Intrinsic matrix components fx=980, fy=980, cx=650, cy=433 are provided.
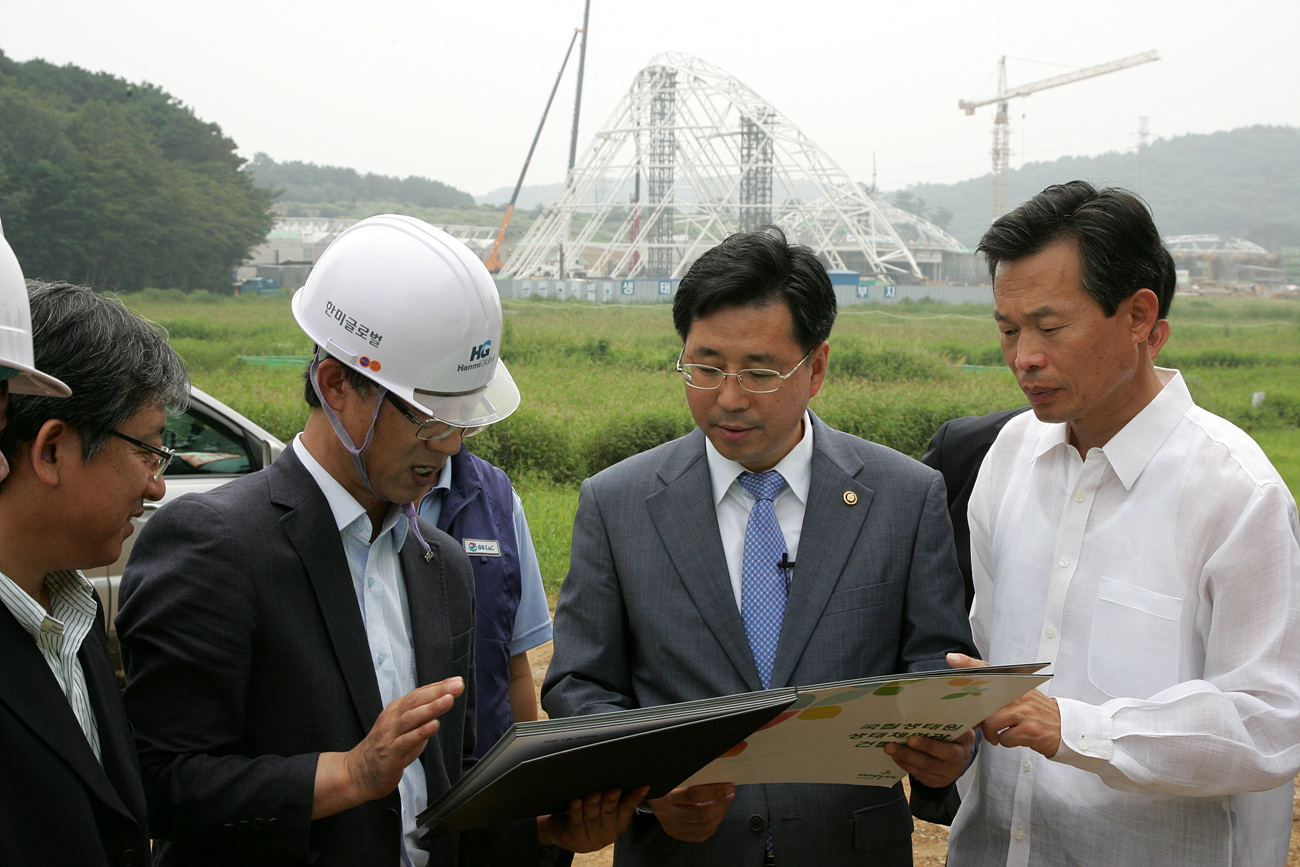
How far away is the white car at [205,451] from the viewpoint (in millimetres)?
4844

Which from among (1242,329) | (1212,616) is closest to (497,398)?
(1212,616)

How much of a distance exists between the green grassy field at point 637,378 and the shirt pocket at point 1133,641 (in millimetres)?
5519

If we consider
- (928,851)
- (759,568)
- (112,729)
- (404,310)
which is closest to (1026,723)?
(759,568)

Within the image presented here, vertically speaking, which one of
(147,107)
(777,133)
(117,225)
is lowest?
(117,225)

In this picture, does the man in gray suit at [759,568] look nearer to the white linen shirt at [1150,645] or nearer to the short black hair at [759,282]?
the short black hair at [759,282]

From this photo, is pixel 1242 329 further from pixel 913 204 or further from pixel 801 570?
pixel 913 204

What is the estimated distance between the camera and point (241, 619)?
1.49 m

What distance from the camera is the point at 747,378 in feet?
6.40

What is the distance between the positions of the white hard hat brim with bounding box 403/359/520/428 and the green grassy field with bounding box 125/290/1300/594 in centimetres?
530

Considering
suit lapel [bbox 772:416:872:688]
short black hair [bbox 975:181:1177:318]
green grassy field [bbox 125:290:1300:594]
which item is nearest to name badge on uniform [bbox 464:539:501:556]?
suit lapel [bbox 772:416:872:688]

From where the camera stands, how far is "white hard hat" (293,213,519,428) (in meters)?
1.65

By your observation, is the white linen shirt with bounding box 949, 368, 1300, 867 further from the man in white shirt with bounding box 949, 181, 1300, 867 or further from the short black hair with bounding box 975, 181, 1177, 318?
the short black hair with bounding box 975, 181, 1177, 318

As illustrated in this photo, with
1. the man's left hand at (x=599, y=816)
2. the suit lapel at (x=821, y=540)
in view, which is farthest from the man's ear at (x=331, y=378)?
the suit lapel at (x=821, y=540)

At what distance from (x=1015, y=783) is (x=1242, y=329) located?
27.1 m
